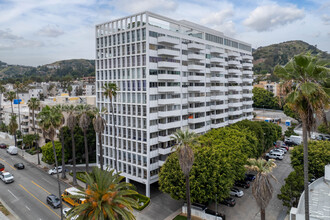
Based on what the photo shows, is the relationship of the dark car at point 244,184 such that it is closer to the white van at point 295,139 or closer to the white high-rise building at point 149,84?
the white high-rise building at point 149,84

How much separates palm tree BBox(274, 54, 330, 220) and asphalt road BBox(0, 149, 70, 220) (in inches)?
1566

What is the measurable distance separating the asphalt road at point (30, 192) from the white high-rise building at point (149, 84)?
1296 cm

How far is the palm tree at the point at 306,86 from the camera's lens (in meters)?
16.9

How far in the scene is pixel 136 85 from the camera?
47344 mm

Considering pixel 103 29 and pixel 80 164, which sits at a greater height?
pixel 103 29

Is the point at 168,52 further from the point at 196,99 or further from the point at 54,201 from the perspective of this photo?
the point at 54,201

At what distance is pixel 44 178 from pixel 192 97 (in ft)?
139

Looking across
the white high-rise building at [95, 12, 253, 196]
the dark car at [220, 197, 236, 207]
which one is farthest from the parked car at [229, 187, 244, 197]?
the white high-rise building at [95, 12, 253, 196]

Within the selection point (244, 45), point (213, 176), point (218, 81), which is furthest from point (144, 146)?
point (244, 45)

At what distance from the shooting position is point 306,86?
55.8 ft

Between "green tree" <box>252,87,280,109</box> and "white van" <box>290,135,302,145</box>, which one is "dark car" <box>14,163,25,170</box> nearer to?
"white van" <box>290,135,302,145</box>

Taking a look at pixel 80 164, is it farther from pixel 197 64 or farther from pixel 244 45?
pixel 244 45

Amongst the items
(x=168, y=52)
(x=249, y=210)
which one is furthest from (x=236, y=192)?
(x=168, y=52)

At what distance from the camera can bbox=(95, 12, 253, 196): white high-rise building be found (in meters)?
46.3
